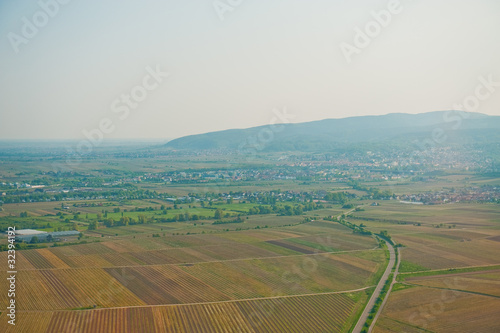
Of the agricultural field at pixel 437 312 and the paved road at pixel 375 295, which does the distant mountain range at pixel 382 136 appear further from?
the agricultural field at pixel 437 312

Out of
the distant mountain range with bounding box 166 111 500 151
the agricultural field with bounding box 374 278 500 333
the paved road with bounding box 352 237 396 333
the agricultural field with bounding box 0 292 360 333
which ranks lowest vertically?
the paved road with bounding box 352 237 396 333

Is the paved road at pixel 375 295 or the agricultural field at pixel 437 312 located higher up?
the agricultural field at pixel 437 312

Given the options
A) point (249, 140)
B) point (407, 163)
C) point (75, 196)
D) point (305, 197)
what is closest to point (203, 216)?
point (305, 197)

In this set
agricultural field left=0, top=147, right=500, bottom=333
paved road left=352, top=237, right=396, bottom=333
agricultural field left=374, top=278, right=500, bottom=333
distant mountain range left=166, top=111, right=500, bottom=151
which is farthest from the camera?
distant mountain range left=166, top=111, right=500, bottom=151

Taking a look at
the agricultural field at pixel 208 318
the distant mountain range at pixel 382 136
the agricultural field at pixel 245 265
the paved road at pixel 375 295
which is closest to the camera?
the agricultural field at pixel 208 318

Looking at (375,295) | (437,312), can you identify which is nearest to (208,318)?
(375,295)

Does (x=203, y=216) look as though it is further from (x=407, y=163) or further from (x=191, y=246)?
(x=407, y=163)

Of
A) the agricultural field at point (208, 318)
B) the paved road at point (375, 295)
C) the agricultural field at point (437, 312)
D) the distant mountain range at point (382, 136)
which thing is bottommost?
the paved road at point (375, 295)

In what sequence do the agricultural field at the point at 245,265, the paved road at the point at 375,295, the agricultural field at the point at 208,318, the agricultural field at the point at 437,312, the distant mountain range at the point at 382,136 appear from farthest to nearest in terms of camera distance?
the distant mountain range at the point at 382,136 → the agricultural field at the point at 245,265 → the paved road at the point at 375,295 → the agricultural field at the point at 437,312 → the agricultural field at the point at 208,318

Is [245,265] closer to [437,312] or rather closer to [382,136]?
[437,312]

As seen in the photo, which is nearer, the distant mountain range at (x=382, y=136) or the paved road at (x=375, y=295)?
the paved road at (x=375, y=295)

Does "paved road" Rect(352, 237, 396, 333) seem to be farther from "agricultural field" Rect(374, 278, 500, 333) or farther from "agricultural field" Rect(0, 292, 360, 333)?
"agricultural field" Rect(374, 278, 500, 333)

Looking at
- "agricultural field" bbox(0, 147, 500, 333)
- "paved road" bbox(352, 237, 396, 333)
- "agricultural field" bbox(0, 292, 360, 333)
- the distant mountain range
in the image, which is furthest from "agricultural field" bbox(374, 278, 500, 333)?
the distant mountain range

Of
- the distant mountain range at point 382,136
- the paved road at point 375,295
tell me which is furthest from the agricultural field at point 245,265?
the distant mountain range at point 382,136
